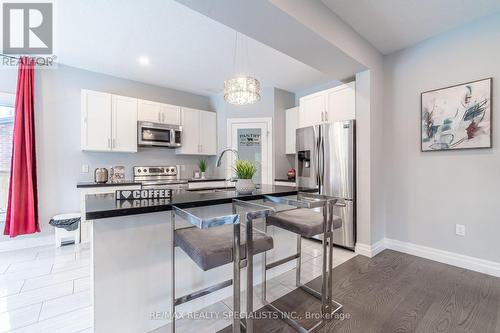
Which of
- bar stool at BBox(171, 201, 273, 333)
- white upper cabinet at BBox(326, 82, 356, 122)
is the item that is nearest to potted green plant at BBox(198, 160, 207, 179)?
white upper cabinet at BBox(326, 82, 356, 122)

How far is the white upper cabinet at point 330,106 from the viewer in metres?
3.01

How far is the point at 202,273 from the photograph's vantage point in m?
1.77

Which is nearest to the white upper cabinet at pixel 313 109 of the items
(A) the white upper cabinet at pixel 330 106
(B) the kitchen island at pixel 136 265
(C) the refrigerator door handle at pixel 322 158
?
(A) the white upper cabinet at pixel 330 106

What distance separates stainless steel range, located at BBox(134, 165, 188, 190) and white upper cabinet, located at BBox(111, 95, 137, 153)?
487mm

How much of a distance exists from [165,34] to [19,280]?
3.03m

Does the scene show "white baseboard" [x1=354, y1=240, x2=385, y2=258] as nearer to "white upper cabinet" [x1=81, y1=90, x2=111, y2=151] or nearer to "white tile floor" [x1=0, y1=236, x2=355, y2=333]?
"white tile floor" [x1=0, y1=236, x2=355, y2=333]

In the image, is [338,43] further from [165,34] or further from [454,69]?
[165,34]

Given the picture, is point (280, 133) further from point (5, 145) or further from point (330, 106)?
point (5, 145)

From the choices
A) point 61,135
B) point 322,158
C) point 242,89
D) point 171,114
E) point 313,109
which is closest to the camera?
point 242,89

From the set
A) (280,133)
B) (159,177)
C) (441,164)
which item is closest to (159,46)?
(159,177)

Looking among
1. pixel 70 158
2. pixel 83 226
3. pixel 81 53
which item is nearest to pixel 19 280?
pixel 83 226

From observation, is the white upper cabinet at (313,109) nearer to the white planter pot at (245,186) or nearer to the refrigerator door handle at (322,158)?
the refrigerator door handle at (322,158)

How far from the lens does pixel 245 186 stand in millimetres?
1954

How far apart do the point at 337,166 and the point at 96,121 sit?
3.75m
